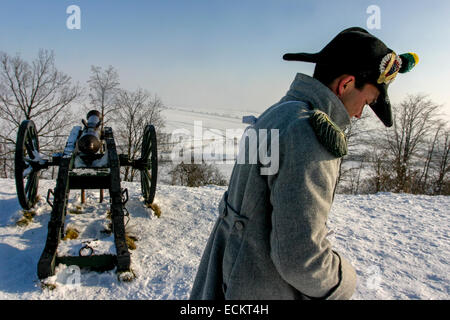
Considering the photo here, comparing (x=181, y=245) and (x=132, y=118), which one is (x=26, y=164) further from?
(x=132, y=118)

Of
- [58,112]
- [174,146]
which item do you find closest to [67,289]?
[58,112]

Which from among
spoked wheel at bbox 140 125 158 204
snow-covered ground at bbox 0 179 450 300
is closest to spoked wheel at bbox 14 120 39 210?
snow-covered ground at bbox 0 179 450 300

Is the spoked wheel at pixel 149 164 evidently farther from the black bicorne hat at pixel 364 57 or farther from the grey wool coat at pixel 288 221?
the black bicorne hat at pixel 364 57

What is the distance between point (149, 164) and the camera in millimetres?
5848

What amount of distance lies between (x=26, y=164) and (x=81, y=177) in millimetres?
803

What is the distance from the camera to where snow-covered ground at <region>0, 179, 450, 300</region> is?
11.6 ft

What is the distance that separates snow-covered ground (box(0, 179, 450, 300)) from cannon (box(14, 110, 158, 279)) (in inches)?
6.8

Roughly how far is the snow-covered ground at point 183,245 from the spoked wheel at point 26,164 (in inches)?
13.3

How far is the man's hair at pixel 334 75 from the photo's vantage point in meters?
1.16

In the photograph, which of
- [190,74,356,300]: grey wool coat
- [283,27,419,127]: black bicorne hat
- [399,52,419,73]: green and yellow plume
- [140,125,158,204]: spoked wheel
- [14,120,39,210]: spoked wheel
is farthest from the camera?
[140,125,158,204]: spoked wheel

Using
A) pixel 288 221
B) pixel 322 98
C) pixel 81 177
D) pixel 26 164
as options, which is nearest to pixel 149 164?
pixel 81 177

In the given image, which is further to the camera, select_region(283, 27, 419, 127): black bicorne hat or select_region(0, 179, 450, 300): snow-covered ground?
select_region(0, 179, 450, 300): snow-covered ground

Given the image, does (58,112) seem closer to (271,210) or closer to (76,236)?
(76,236)

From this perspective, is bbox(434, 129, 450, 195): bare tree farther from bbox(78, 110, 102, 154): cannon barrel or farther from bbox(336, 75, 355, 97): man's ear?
bbox(336, 75, 355, 97): man's ear
